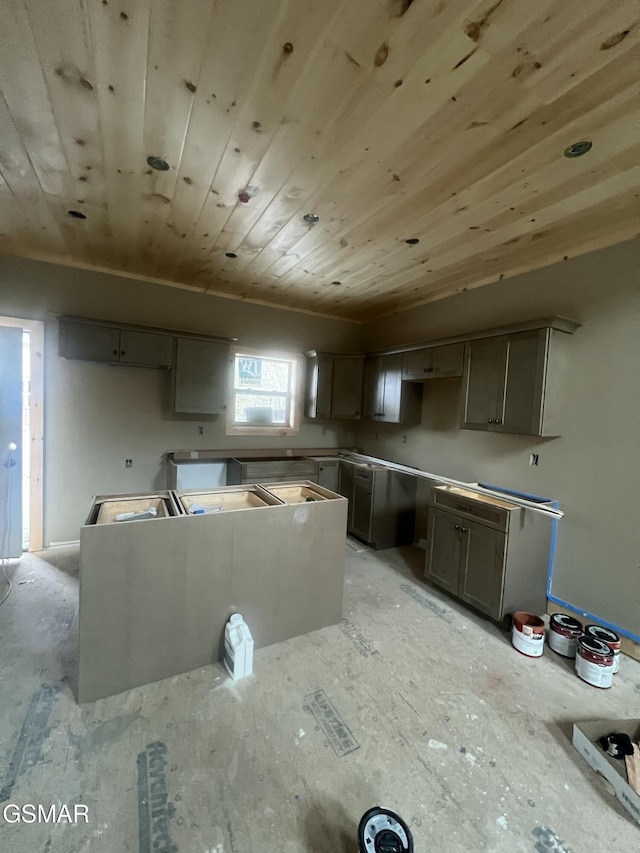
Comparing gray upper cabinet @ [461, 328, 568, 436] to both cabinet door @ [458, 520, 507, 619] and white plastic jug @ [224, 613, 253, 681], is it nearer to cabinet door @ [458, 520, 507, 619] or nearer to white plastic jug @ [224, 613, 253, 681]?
cabinet door @ [458, 520, 507, 619]

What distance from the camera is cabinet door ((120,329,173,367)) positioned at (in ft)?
11.4

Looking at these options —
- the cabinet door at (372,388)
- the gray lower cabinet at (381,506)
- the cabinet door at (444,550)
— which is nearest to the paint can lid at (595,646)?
the cabinet door at (444,550)

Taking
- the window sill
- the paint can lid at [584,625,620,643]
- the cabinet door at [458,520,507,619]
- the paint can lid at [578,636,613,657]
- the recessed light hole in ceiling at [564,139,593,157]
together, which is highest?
the recessed light hole in ceiling at [564,139,593,157]

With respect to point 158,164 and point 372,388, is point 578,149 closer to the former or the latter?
point 158,164

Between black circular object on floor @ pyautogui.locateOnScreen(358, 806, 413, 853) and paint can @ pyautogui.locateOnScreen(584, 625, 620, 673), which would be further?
paint can @ pyautogui.locateOnScreen(584, 625, 620, 673)

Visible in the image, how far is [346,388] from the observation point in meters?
4.62

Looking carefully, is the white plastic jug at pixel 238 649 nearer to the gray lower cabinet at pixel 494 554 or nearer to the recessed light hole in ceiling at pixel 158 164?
the gray lower cabinet at pixel 494 554

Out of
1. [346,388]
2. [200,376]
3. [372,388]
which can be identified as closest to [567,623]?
[372,388]

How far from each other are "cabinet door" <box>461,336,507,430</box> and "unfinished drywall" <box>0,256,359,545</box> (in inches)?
102

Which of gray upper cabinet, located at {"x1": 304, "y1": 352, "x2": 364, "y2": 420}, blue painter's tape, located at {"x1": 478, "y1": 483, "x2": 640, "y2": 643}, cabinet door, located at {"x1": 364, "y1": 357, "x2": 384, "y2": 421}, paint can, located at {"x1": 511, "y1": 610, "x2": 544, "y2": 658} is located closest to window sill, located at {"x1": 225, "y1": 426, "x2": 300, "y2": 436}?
gray upper cabinet, located at {"x1": 304, "y1": 352, "x2": 364, "y2": 420}

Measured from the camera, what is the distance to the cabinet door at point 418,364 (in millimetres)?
3656

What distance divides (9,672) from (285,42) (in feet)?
10.6

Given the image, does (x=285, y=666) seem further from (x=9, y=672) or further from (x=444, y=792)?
(x=9, y=672)

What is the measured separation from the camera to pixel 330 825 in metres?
1.32
